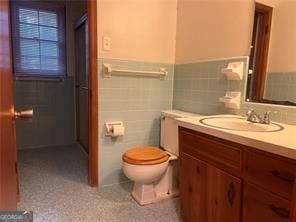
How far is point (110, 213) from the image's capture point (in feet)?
5.61

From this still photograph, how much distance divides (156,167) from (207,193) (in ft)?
1.76

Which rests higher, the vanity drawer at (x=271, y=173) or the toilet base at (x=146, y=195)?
the vanity drawer at (x=271, y=173)

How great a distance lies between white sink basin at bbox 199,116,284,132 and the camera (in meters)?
1.33

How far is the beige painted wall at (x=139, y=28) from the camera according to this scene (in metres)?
1.97

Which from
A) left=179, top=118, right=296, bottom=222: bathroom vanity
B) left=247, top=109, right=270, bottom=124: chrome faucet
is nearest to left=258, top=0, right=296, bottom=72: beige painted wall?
left=247, top=109, right=270, bottom=124: chrome faucet

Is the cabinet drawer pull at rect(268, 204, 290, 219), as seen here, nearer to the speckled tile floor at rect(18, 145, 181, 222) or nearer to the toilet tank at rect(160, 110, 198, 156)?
the speckled tile floor at rect(18, 145, 181, 222)

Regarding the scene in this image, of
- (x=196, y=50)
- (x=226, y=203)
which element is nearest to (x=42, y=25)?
(x=196, y=50)

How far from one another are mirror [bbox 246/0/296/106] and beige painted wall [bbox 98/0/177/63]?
887 millimetres

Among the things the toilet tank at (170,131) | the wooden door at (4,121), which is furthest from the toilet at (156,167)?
the wooden door at (4,121)

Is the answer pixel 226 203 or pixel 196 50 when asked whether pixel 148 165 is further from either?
pixel 196 50

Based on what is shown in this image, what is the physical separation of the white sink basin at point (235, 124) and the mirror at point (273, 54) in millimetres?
205

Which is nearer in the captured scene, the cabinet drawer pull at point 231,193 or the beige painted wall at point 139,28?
the cabinet drawer pull at point 231,193

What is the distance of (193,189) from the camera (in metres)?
1.43

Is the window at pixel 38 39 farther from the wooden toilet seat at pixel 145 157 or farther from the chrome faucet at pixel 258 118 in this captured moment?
the chrome faucet at pixel 258 118
